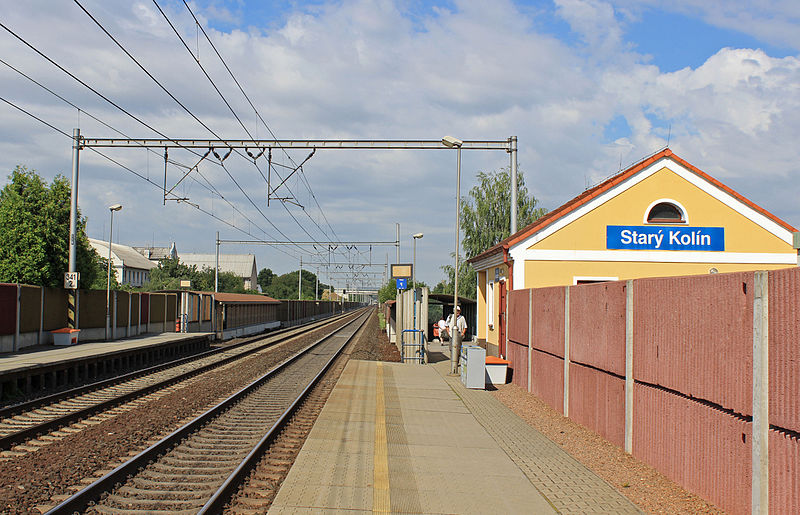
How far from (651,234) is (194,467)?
14.9 m

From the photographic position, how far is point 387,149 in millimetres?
21391

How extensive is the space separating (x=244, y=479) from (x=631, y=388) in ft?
16.1

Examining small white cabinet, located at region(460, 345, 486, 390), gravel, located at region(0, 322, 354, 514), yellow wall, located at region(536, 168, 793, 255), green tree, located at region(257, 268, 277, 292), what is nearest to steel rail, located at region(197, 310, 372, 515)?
gravel, located at region(0, 322, 354, 514)

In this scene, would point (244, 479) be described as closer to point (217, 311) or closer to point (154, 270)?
point (217, 311)

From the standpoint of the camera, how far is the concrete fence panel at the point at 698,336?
578 cm

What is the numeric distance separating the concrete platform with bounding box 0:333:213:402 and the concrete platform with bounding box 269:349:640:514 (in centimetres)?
718

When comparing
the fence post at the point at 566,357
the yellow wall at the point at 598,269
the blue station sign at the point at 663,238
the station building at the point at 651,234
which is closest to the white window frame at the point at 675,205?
the station building at the point at 651,234

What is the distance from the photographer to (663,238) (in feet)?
61.3

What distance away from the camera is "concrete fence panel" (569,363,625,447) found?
8820mm

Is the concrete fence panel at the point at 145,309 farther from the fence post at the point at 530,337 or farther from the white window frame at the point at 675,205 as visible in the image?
the white window frame at the point at 675,205

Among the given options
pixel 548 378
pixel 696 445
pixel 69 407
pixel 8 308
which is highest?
pixel 8 308

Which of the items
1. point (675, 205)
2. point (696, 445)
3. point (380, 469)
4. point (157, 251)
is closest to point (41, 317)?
point (380, 469)

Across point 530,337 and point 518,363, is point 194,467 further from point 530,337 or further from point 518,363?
point 518,363

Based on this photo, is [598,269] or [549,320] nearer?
[549,320]
